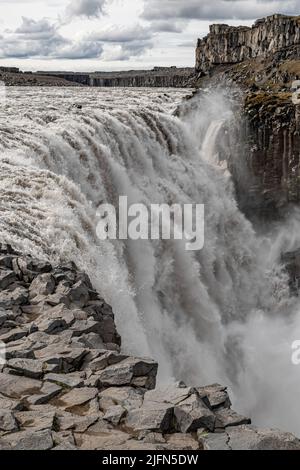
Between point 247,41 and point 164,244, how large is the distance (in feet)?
513

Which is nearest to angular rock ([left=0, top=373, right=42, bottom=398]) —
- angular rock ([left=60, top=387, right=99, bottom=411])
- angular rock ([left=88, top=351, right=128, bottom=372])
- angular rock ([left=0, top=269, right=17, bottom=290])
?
angular rock ([left=60, top=387, right=99, bottom=411])

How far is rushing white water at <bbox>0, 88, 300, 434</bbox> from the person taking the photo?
21.1m

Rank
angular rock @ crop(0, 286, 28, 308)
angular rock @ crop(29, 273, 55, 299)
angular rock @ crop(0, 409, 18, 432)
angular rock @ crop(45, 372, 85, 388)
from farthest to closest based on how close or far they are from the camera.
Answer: angular rock @ crop(29, 273, 55, 299), angular rock @ crop(0, 286, 28, 308), angular rock @ crop(45, 372, 85, 388), angular rock @ crop(0, 409, 18, 432)

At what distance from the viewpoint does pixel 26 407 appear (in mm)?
11305

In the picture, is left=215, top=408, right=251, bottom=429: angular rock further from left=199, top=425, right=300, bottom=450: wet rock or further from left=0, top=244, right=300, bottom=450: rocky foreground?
left=199, top=425, right=300, bottom=450: wet rock

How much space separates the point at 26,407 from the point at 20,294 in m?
5.33

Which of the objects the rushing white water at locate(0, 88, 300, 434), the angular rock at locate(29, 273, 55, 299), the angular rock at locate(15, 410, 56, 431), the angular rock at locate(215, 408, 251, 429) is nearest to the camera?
the angular rock at locate(15, 410, 56, 431)

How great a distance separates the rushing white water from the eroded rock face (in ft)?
376

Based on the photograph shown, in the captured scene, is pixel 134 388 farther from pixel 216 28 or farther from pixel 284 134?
pixel 216 28

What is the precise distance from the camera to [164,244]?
30.0m

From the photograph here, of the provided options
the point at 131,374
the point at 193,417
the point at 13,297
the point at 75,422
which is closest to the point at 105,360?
the point at 131,374

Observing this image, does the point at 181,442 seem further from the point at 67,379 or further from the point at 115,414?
the point at 67,379

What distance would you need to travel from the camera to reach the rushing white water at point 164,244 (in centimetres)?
2109
